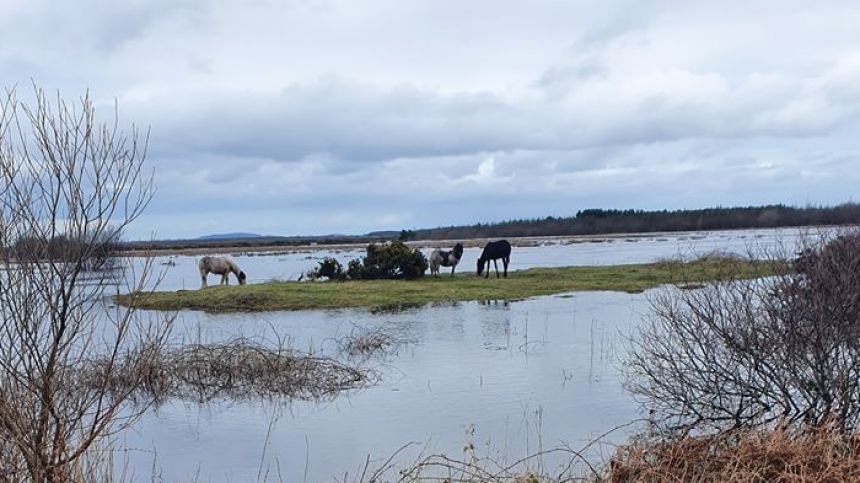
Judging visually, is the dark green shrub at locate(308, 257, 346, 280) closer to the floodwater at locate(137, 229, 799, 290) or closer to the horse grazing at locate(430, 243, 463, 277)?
the floodwater at locate(137, 229, 799, 290)

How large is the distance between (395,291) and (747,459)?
23301mm

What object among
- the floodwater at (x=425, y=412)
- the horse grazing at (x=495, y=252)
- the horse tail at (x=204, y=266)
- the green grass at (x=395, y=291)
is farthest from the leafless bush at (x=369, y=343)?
the horse tail at (x=204, y=266)

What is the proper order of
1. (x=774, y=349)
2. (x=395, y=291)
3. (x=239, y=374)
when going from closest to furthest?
(x=774, y=349) → (x=239, y=374) → (x=395, y=291)

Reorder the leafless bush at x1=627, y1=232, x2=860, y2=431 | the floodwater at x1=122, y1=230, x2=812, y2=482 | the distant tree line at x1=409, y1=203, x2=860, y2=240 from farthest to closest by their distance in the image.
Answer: the distant tree line at x1=409, y1=203, x2=860, y2=240, the floodwater at x1=122, y1=230, x2=812, y2=482, the leafless bush at x1=627, y1=232, x2=860, y2=431

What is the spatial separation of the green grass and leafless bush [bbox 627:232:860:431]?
14.7 metres

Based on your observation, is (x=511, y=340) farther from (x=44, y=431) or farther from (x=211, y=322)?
(x=44, y=431)

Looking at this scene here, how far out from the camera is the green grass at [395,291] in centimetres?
2819

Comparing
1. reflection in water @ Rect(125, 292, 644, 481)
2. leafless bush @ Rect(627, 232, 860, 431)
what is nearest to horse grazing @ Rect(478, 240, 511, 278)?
reflection in water @ Rect(125, 292, 644, 481)

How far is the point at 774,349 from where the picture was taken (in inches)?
408

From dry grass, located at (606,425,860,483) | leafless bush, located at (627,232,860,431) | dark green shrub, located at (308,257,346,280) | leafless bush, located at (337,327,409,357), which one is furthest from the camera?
dark green shrub, located at (308,257,346,280)

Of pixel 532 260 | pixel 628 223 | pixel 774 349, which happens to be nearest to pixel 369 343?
pixel 774 349

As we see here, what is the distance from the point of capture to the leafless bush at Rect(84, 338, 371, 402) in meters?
15.3

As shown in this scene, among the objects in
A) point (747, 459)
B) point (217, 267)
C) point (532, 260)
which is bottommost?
point (747, 459)

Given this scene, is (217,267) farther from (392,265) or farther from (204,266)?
(392,265)
